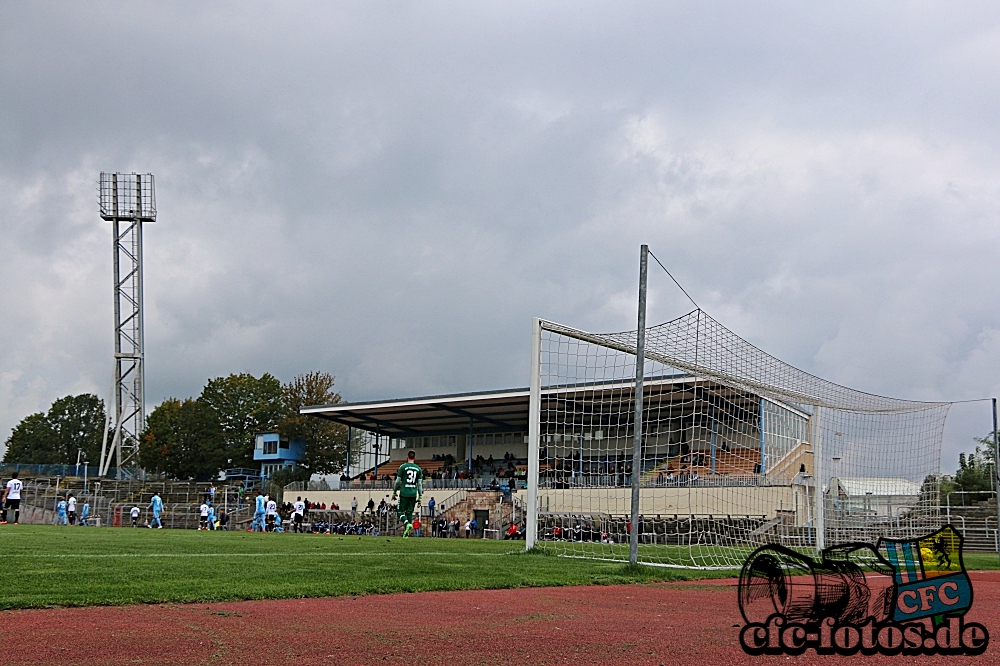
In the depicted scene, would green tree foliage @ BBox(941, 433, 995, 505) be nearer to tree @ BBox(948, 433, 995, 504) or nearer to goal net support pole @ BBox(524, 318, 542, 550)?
tree @ BBox(948, 433, 995, 504)

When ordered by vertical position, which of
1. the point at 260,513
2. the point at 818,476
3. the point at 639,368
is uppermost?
the point at 639,368

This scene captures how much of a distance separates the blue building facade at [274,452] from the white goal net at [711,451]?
5758 cm

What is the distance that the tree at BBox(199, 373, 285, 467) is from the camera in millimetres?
82125

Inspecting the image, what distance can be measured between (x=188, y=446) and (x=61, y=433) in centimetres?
2901

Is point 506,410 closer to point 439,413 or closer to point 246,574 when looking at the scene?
point 439,413

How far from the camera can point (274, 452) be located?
3108 inches

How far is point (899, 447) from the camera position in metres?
24.3

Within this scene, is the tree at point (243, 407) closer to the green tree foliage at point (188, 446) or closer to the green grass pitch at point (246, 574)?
the green tree foliage at point (188, 446)

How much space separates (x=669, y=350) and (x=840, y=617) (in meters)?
11.9

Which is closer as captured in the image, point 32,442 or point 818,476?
point 818,476

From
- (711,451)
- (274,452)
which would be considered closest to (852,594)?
(711,451)

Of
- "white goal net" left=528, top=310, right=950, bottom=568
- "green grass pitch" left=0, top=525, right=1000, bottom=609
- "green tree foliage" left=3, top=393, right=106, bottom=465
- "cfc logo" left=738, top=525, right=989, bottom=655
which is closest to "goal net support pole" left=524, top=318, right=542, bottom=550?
"white goal net" left=528, top=310, right=950, bottom=568

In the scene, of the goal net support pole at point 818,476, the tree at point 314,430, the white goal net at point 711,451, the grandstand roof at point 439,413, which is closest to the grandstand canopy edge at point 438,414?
the grandstand roof at point 439,413

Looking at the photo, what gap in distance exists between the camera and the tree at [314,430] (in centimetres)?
8069
